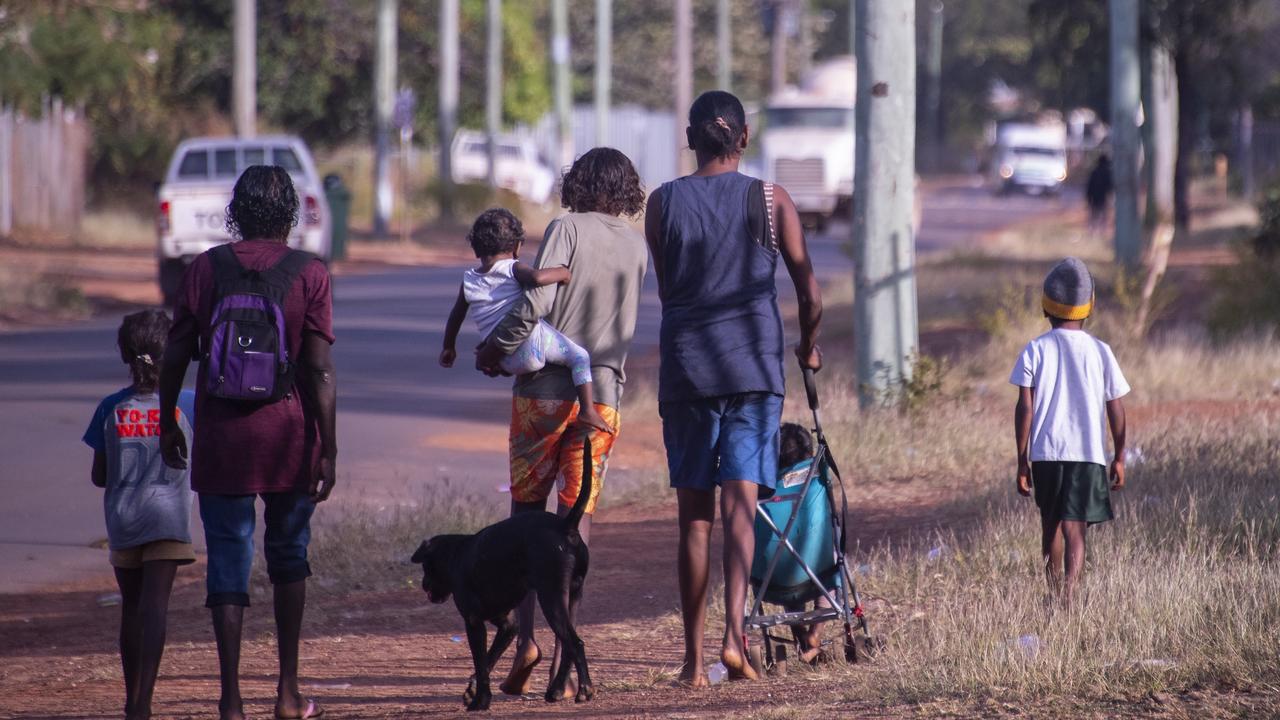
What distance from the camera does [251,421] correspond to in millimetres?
5129

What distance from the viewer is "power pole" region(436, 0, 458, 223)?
35.6m

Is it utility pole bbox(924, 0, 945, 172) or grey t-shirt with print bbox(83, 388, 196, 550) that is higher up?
utility pole bbox(924, 0, 945, 172)

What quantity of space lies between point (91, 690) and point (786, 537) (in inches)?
103

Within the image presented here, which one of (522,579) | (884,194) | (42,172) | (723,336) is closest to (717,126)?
(723,336)

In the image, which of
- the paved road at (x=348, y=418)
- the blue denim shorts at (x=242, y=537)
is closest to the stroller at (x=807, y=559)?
the blue denim shorts at (x=242, y=537)

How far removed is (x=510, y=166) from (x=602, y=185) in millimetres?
38864

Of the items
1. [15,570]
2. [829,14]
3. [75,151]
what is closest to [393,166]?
[75,151]

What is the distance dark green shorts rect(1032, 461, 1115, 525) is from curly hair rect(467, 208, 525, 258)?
2.11m

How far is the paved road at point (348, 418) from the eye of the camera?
9.52 m

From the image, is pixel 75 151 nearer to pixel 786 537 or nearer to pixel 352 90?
pixel 352 90

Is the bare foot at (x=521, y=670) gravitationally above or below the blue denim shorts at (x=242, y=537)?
below

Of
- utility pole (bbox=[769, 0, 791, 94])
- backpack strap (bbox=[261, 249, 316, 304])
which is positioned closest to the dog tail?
backpack strap (bbox=[261, 249, 316, 304])

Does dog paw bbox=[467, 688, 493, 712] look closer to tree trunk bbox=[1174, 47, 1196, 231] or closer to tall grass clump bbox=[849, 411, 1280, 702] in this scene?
tall grass clump bbox=[849, 411, 1280, 702]

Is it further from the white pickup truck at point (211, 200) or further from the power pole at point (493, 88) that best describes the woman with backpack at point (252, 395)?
the power pole at point (493, 88)
